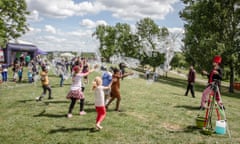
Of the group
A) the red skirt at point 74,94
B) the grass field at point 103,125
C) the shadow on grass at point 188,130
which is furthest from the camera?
the red skirt at point 74,94

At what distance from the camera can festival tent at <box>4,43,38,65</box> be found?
111ft

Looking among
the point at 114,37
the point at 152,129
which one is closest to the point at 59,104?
the point at 152,129

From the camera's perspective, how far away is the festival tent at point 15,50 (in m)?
33.8

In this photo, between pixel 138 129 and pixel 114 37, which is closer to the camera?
pixel 138 129

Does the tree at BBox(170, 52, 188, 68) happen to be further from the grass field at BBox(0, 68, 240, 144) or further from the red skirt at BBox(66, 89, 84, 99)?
the red skirt at BBox(66, 89, 84, 99)

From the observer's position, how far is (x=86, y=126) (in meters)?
7.96

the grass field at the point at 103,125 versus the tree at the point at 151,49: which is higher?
the tree at the point at 151,49

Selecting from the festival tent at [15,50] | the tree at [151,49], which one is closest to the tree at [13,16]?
the festival tent at [15,50]

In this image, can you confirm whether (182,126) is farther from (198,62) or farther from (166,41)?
(198,62)

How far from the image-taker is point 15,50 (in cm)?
3528

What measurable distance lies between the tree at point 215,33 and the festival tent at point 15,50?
25.1 meters

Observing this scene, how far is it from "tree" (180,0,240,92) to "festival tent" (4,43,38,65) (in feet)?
82.4

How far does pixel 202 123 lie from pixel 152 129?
6.13 ft

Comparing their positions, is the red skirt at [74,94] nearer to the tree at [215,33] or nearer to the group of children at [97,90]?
the group of children at [97,90]
